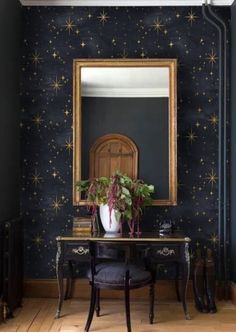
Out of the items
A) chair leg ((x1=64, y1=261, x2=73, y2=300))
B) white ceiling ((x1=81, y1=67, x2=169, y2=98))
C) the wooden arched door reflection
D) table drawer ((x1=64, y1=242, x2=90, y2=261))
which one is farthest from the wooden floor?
white ceiling ((x1=81, y1=67, x2=169, y2=98))

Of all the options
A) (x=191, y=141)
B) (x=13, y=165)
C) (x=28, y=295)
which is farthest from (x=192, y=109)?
(x=28, y=295)

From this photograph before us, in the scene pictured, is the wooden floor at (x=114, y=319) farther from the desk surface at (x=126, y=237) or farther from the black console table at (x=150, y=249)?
the desk surface at (x=126, y=237)

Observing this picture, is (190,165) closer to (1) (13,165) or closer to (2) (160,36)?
(2) (160,36)

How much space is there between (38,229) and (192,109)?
1867mm

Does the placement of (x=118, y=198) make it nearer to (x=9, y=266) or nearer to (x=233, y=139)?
(x=9, y=266)

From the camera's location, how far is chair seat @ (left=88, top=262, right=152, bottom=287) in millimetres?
3043

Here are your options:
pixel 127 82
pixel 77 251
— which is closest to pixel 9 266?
pixel 77 251

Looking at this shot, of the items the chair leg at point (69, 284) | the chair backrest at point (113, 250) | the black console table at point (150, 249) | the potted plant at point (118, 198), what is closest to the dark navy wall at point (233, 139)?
the black console table at point (150, 249)

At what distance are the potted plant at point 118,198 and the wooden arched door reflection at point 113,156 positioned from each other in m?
0.14

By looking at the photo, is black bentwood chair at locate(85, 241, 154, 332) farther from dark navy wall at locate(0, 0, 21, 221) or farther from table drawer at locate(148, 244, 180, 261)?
dark navy wall at locate(0, 0, 21, 221)

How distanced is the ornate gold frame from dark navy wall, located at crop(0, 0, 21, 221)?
0.54 metres

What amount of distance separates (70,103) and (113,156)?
672 mm

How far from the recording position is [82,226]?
146 inches

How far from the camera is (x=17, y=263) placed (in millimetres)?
3551
